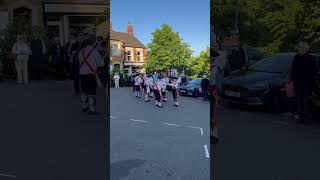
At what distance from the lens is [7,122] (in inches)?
75.0

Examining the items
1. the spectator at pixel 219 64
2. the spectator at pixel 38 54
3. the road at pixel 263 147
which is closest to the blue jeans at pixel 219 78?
the spectator at pixel 219 64

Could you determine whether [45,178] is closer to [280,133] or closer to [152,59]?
[152,59]

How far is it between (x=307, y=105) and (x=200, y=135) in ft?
1.60

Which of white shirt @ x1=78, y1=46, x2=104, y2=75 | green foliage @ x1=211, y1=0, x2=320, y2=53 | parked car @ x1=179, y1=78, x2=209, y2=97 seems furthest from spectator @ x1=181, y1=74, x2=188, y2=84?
white shirt @ x1=78, y1=46, x2=104, y2=75

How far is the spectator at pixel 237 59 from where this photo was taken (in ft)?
5.19

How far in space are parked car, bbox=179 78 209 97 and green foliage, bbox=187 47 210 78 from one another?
0.03 m

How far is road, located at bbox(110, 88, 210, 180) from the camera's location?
65.0 inches

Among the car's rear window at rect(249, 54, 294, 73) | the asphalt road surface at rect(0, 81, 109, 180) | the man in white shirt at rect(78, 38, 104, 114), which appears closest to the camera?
the car's rear window at rect(249, 54, 294, 73)

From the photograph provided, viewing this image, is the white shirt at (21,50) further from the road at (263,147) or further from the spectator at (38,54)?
the road at (263,147)

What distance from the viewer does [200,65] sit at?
5.17ft

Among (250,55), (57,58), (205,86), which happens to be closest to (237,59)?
(250,55)

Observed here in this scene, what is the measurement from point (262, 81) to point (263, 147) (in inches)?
14.3

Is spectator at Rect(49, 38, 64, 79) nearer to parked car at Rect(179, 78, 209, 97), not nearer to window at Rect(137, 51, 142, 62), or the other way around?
window at Rect(137, 51, 142, 62)

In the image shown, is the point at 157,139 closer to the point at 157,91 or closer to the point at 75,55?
the point at 157,91
